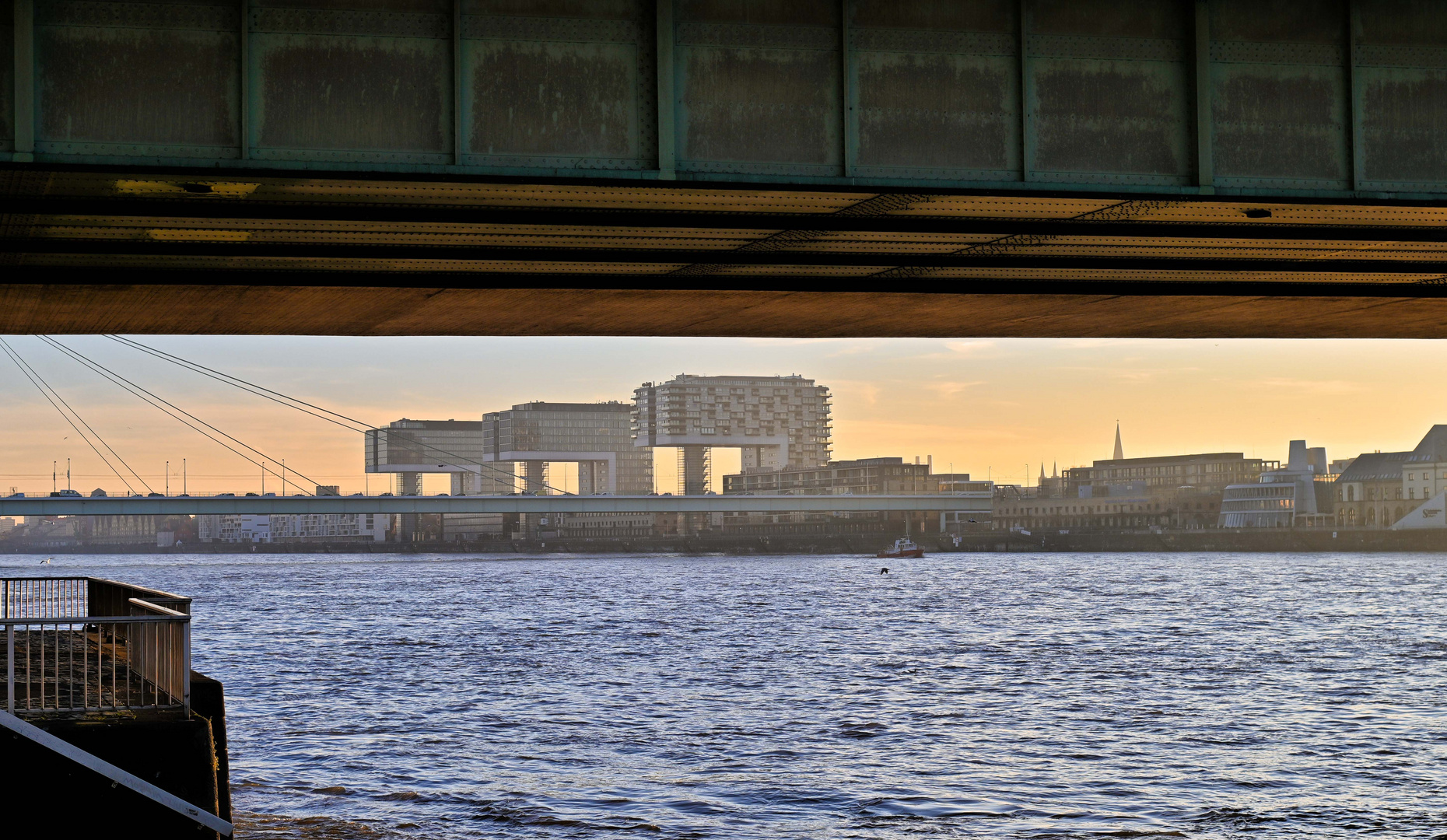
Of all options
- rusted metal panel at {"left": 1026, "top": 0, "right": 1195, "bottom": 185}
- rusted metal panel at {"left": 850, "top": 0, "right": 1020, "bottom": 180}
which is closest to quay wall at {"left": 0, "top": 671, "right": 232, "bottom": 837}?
rusted metal panel at {"left": 850, "top": 0, "right": 1020, "bottom": 180}

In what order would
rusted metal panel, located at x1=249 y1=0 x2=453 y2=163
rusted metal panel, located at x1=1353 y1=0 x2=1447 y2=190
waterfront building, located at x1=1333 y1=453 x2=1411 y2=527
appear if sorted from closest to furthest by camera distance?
1. rusted metal panel, located at x1=249 y1=0 x2=453 y2=163
2. rusted metal panel, located at x1=1353 y1=0 x2=1447 y2=190
3. waterfront building, located at x1=1333 y1=453 x2=1411 y2=527

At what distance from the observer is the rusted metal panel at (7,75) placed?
11.4 meters

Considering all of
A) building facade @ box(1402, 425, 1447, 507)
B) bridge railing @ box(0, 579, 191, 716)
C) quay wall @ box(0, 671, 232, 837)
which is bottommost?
quay wall @ box(0, 671, 232, 837)

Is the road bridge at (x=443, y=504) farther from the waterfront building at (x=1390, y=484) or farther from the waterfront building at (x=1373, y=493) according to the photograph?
the waterfront building at (x=1390, y=484)

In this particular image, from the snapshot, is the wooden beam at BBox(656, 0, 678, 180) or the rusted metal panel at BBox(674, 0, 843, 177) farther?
the rusted metal panel at BBox(674, 0, 843, 177)

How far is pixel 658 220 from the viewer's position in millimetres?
14625

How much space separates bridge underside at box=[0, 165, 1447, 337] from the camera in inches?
535

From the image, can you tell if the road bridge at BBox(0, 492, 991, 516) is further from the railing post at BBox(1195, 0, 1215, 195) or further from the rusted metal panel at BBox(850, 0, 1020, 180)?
the railing post at BBox(1195, 0, 1215, 195)

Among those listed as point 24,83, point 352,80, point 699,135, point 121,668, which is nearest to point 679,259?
point 699,135

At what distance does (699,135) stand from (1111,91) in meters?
4.36

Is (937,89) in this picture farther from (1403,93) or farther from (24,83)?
(24,83)

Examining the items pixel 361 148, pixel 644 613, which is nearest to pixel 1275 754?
pixel 361 148

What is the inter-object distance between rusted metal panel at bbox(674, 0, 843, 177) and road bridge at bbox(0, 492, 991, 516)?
350 feet

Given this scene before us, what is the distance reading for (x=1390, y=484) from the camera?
178 metres
